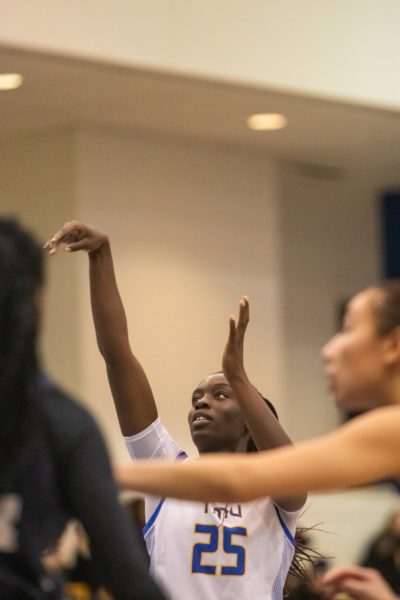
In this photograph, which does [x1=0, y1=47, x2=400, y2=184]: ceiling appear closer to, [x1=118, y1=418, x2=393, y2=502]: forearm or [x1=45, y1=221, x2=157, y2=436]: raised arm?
[x1=45, y1=221, x2=157, y2=436]: raised arm

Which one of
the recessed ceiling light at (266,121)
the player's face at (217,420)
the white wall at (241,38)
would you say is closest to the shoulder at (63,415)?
the player's face at (217,420)

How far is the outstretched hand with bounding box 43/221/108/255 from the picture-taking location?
3.30 meters

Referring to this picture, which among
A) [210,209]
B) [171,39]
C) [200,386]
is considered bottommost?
[200,386]

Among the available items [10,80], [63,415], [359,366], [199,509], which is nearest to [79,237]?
[199,509]

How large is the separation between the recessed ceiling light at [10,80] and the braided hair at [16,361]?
546 cm

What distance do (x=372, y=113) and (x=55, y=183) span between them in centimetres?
200

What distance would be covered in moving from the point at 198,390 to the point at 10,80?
4.16 meters

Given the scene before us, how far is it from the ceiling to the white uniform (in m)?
3.91

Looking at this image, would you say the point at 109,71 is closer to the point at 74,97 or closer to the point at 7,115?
the point at 74,97

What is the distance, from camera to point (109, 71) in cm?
738

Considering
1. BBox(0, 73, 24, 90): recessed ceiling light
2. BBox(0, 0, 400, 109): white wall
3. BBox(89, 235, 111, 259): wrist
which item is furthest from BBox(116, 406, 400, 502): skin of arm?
BBox(0, 73, 24, 90): recessed ceiling light

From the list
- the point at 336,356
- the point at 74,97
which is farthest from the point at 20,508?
the point at 74,97

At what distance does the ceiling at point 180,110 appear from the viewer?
7.46 meters

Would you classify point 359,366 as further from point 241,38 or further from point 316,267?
point 316,267
